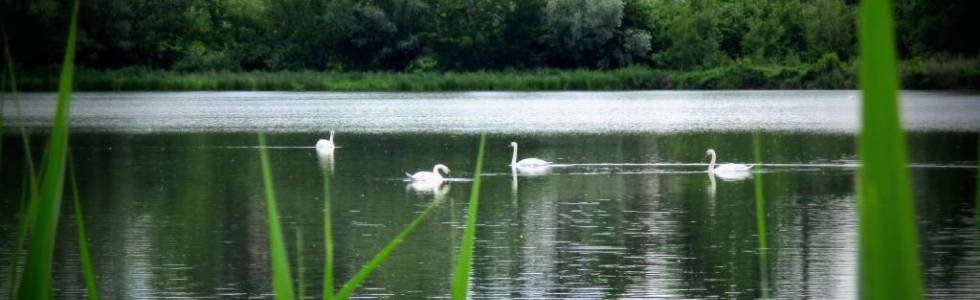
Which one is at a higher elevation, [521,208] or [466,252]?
[466,252]

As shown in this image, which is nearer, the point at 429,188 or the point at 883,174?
the point at 883,174

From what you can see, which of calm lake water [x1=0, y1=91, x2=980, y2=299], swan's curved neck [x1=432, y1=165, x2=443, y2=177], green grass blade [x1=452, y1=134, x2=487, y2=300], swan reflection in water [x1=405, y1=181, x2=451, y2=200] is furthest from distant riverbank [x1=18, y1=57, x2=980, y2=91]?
green grass blade [x1=452, y1=134, x2=487, y2=300]

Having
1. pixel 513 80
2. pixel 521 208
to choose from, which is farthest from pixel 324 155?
pixel 513 80

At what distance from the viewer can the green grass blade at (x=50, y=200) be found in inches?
45.1

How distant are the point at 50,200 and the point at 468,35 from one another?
6339cm

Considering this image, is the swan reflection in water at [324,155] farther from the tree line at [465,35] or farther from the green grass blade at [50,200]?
the tree line at [465,35]

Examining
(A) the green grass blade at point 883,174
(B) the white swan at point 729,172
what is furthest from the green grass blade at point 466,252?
(B) the white swan at point 729,172

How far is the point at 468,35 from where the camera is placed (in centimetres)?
6431

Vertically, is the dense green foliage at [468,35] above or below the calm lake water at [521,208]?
above

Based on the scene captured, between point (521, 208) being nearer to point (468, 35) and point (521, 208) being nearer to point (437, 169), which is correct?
point (437, 169)

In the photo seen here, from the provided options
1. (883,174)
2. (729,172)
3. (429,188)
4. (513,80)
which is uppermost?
(883,174)

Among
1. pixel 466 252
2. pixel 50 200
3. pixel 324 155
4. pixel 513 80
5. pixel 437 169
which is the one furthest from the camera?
pixel 513 80

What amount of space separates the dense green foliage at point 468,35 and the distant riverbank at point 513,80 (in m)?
0.60

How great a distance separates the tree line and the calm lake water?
904 inches
